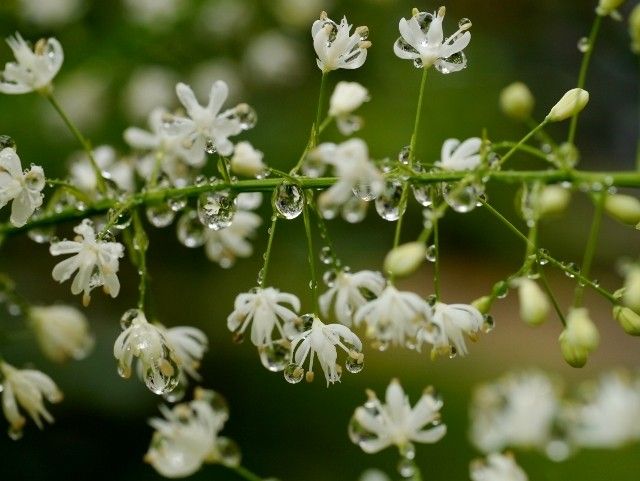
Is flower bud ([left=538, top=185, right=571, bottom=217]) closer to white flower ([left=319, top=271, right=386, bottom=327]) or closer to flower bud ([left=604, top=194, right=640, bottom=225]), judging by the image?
flower bud ([left=604, top=194, right=640, bottom=225])

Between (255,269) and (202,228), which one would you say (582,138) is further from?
(202,228)

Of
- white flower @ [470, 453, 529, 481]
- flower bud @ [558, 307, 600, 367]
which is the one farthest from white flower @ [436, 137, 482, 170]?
white flower @ [470, 453, 529, 481]

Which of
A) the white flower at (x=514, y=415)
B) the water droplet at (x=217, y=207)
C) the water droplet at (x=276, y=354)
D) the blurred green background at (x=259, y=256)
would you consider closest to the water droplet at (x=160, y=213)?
the water droplet at (x=217, y=207)

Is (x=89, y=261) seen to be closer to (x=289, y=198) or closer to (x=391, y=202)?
(x=289, y=198)

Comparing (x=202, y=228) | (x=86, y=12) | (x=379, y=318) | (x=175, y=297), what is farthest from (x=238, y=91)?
(x=379, y=318)

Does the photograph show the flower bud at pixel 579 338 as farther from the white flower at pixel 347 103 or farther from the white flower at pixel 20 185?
the white flower at pixel 20 185

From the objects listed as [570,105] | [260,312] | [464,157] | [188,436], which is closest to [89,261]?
[260,312]
